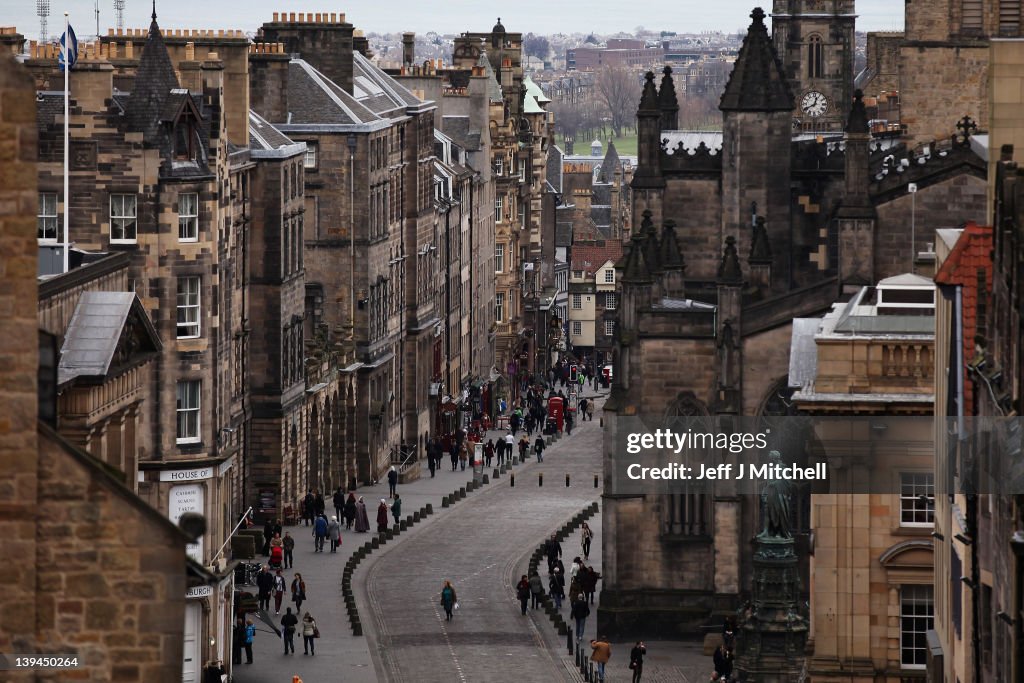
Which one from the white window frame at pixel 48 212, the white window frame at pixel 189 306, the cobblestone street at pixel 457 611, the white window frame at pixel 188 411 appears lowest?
the cobblestone street at pixel 457 611

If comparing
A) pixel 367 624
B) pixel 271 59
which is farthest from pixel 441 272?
pixel 367 624

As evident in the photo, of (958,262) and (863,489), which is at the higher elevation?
(958,262)

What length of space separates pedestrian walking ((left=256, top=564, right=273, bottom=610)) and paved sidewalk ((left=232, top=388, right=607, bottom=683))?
19.2 inches

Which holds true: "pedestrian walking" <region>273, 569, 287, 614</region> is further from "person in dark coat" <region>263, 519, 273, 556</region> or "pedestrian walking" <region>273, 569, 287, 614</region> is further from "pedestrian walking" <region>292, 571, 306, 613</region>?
"person in dark coat" <region>263, 519, 273, 556</region>

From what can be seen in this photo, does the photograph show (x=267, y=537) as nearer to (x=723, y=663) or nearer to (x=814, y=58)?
(x=723, y=663)

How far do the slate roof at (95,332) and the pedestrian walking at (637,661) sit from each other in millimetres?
22455

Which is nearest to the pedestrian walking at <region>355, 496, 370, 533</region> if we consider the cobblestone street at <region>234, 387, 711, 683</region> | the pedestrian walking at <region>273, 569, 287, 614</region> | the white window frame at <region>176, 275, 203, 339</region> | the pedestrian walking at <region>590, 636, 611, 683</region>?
the cobblestone street at <region>234, 387, 711, 683</region>

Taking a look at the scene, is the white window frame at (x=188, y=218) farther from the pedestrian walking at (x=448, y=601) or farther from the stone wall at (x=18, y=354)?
the stone wall at (x=18, y=354)

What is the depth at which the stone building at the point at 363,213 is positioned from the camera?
87.6m

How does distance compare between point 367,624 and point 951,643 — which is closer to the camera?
point 951,643

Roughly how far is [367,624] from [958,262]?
34265 millimetres

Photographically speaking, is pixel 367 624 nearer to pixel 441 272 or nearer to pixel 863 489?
pixel 863 489

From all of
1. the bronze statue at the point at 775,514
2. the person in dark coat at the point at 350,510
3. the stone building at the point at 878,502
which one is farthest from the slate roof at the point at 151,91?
the person in dark coat at the point at 350,510

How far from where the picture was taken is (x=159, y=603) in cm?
1855
